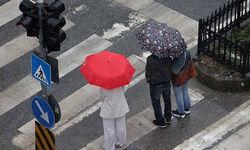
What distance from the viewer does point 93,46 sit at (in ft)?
49.8

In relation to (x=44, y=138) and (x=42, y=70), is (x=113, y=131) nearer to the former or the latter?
(x=44, y=138)

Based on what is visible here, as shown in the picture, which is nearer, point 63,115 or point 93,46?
point 63,115

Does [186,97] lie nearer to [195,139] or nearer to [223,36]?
[195,139]

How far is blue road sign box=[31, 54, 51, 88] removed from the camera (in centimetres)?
1040

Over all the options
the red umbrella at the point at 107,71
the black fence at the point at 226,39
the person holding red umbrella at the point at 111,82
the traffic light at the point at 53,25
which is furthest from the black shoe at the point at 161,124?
the traffic light at the point at 53,25

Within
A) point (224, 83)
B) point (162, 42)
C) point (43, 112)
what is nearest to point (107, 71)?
point (162, 42)

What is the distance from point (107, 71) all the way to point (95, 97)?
85.7 inches

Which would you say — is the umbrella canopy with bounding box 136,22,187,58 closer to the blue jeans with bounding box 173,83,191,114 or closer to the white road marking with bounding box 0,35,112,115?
the blue jeans with bounding box 173,83,191,114

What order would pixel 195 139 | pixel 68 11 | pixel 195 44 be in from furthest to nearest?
pixel 68 11
pixel 195 44
pixel 195 139

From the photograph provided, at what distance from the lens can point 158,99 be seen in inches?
497

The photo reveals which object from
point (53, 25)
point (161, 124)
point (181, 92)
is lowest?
point (161, 124)

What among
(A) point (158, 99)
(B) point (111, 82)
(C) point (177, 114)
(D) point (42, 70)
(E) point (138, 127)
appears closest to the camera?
(D) point (42, 70)

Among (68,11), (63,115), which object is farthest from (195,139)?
(68,11)

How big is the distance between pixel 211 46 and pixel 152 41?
2.70m
